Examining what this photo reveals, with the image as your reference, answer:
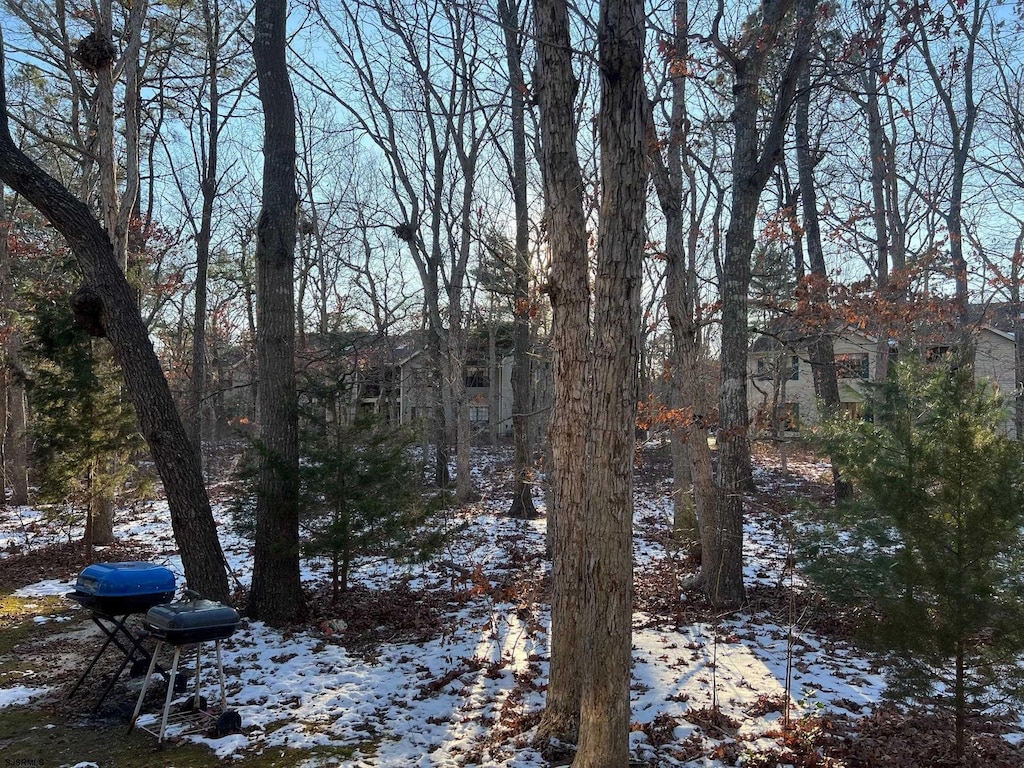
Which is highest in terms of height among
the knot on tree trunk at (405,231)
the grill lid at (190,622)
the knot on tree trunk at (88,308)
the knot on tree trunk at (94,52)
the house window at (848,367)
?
the knot on tree trunk at (94,52)

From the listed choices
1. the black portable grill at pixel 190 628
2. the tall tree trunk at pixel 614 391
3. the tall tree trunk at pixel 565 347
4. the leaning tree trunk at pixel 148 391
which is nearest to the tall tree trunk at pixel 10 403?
the leaning tree trunk at pixel 148 391

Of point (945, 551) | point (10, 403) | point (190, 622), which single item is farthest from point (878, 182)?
point (10, 403)

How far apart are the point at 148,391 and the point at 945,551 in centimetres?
690

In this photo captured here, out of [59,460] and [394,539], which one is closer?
[394,539]

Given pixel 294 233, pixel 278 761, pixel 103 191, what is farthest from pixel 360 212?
pixel 278 761

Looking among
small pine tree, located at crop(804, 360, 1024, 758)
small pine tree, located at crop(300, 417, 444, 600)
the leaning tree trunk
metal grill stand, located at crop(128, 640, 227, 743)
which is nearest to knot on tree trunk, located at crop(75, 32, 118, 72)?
the leaning tree trunk

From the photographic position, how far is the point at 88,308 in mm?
6695

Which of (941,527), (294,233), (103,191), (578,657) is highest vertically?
(103,191)

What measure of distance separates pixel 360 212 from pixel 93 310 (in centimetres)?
1365

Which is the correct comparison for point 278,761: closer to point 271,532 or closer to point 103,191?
point 271,532

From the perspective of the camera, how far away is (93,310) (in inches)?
264

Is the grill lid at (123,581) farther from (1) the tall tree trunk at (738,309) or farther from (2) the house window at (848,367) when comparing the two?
(2) the house window at (848,367)

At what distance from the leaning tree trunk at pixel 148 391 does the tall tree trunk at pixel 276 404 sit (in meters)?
0.48

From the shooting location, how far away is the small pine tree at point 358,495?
23.7 ft
